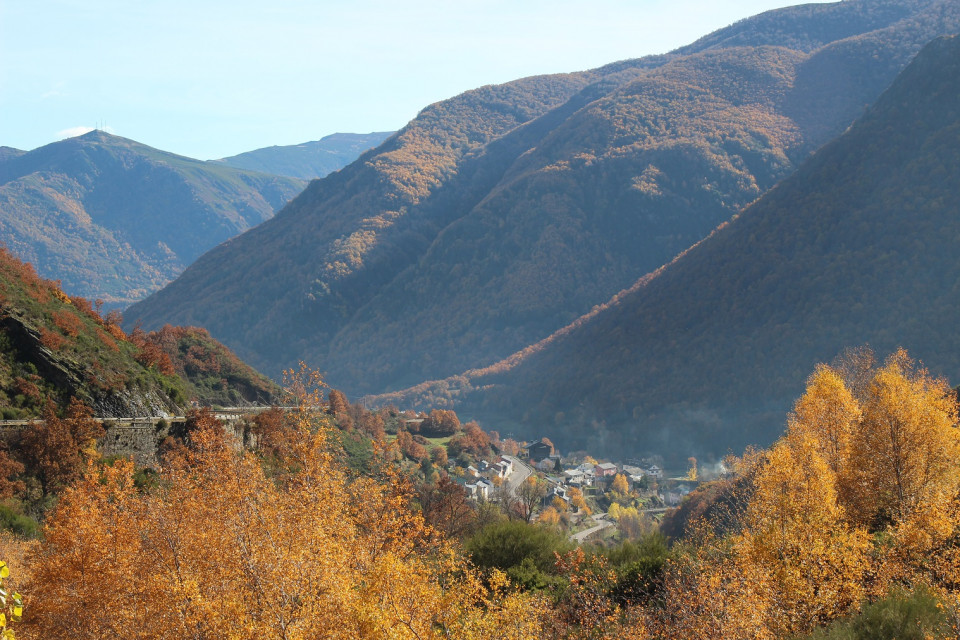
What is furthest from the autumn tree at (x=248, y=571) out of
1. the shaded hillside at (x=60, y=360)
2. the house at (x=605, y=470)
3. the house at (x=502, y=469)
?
the house at (x=605, y=470)

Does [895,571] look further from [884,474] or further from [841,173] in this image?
[841,173]

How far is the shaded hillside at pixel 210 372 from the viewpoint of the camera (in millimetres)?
67438

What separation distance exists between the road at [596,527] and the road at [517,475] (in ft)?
28.5

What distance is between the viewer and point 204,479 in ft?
94.8

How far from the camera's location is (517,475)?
333 feet

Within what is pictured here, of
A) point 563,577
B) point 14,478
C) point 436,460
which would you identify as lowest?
point 436,460

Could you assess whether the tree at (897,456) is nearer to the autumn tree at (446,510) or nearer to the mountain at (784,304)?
the autumn tree at (446,510)

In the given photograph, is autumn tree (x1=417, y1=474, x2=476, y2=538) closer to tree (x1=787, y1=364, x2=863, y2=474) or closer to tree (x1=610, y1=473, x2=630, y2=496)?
tree (x1=787, y1=364, x2=863, y2=474)

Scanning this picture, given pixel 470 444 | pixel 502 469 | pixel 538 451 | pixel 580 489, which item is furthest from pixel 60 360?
pixel 538 451

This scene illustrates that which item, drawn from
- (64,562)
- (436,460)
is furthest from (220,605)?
(436,460)

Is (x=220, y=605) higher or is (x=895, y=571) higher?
(x=220, y=605)

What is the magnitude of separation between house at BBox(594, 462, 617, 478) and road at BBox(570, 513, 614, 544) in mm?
22541

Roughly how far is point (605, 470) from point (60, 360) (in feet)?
307

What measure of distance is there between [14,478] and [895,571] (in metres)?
38.3
